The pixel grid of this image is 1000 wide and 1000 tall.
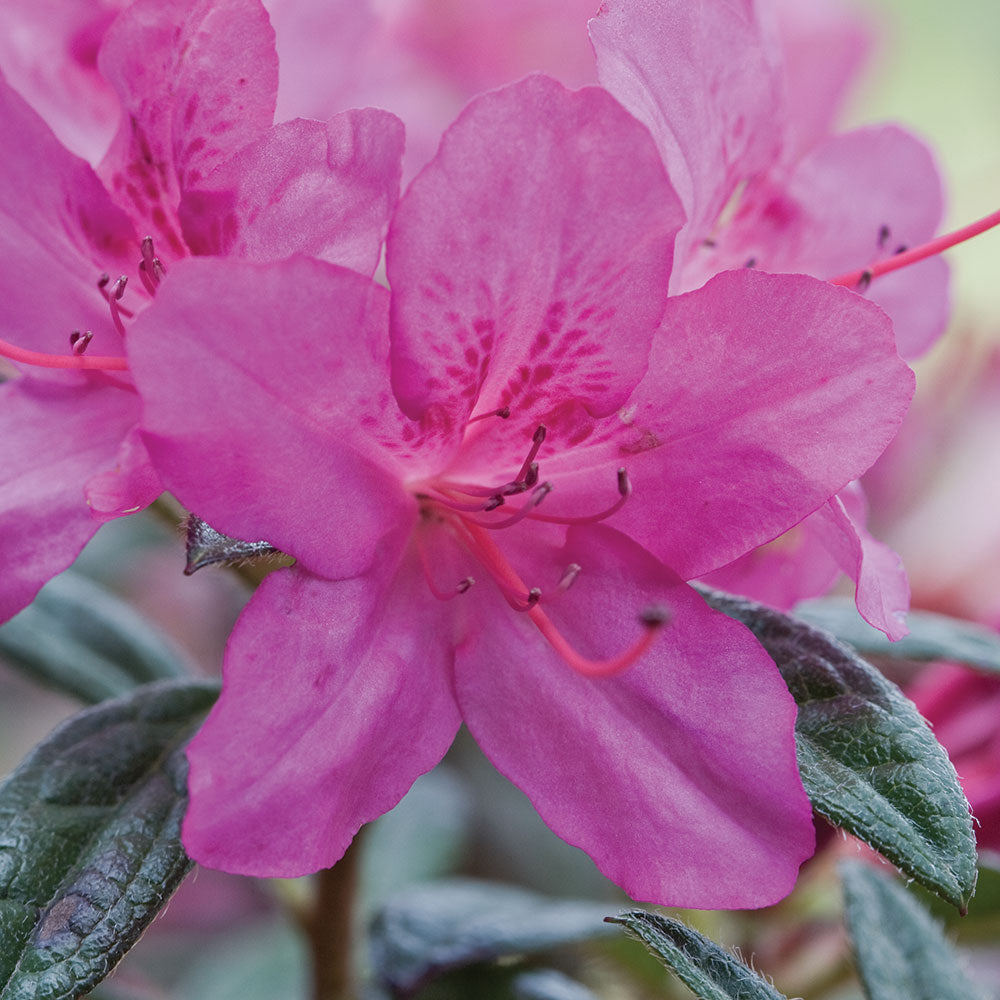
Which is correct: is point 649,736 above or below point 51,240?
below

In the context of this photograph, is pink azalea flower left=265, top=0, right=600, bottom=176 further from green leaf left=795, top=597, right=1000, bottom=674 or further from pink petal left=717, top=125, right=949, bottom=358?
green leaf left=795, top=597, right=1000, bottom=674

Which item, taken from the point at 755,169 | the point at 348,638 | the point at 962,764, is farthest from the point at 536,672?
the point at 962,764

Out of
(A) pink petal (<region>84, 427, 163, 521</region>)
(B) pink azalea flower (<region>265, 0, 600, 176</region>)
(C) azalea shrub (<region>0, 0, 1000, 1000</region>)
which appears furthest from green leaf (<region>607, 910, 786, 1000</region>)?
(B) pink azalea flower (<region>265, 0, 600, 176</region>)

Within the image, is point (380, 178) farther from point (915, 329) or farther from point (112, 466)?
point (915, 329)

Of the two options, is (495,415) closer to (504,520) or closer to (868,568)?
(504,520)

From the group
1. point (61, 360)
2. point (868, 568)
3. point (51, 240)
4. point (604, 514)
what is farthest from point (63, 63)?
point (868, 568)
